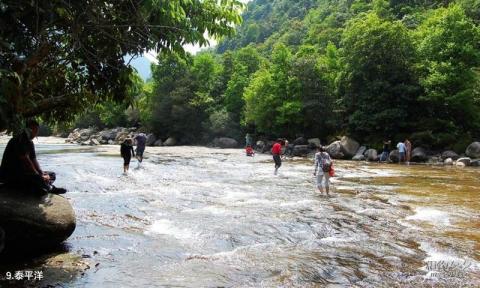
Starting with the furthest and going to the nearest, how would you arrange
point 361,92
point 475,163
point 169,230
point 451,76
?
point 361,92 < point 451,76 < point 475,163 < point 169,230

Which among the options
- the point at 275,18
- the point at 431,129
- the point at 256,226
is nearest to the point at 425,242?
the point at 256,226

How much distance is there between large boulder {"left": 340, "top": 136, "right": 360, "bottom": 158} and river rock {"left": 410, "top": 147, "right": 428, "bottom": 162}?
16.8ft

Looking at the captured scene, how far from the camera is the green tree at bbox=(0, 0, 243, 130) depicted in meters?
5.98

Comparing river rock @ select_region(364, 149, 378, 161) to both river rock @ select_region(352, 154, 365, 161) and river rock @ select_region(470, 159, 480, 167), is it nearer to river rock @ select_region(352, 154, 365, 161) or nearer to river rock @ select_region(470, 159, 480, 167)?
river rock @ select_region(352, 154, 365, 161)

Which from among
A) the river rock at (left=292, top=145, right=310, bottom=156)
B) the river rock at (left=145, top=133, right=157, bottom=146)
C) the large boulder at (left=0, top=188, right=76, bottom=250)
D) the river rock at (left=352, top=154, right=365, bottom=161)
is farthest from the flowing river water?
the river rock at (left=145, top=133, right=157, bottom=146)

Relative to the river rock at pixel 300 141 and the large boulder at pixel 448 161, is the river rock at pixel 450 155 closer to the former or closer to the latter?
the large boulder at pixel 448 161

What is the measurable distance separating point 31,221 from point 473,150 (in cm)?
3182

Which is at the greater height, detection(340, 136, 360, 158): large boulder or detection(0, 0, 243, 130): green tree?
detection(0, 0, 243, 130): green tree

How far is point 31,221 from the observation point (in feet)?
23.8

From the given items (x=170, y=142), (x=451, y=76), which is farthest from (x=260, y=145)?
(x=451, y=76)

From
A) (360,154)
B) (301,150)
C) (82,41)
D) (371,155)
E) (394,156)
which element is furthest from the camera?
(301,150)

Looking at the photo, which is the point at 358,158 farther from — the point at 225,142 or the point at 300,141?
the point at 225,142

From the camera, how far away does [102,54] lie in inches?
312

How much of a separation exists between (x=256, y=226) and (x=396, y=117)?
98.3ft
